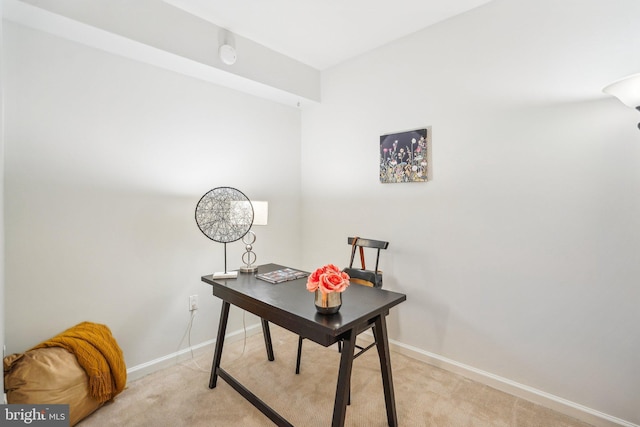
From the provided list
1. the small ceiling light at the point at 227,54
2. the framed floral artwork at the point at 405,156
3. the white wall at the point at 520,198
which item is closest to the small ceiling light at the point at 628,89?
the white wall at the point at 520,198

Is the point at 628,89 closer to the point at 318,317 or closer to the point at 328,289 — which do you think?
the point at 328,289

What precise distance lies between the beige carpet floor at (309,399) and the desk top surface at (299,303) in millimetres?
653

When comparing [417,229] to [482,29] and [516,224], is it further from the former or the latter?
[482,29]

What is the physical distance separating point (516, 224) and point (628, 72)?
938mm

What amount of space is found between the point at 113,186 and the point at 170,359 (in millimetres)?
1342

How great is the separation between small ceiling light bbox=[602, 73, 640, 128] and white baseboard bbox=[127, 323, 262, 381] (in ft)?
9.69

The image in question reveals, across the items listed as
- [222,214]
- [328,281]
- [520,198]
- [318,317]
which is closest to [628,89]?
[520,198]

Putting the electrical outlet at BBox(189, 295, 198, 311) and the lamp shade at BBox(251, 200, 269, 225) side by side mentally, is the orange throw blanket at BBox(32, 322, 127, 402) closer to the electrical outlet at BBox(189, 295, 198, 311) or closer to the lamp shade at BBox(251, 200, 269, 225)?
the electrical outlet at BBox(189, 295, 198, 311)

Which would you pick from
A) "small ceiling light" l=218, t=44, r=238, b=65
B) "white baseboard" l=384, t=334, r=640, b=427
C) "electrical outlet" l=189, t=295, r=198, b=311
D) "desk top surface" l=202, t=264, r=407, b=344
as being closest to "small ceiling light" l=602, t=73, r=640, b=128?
"desk top surface" l=202, t=264, r=407, b=344

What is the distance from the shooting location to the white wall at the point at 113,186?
5.68ft

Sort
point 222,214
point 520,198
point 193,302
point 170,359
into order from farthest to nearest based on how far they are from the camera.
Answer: point 193,302 → point 170,359 → point 222,214 → point 520,198

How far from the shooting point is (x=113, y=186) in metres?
2.04

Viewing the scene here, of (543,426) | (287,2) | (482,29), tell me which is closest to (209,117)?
(287,2)

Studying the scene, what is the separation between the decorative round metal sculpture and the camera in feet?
7.07
